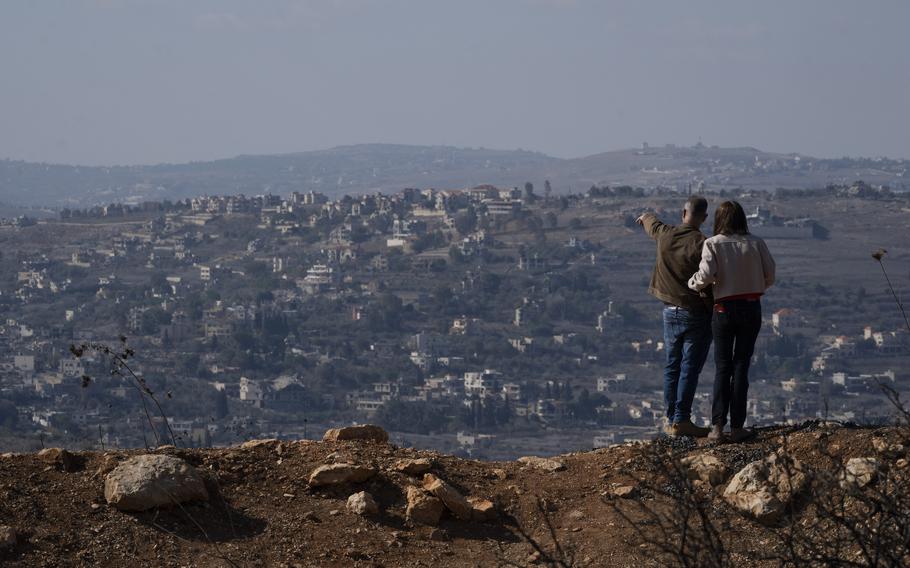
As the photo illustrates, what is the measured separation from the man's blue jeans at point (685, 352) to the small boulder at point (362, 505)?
169 centimetres

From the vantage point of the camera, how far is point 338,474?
4969 millimetres

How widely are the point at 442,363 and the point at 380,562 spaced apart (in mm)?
55689

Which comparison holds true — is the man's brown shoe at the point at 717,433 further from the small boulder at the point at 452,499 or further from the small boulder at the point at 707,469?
the small boulder at the point at 452,499

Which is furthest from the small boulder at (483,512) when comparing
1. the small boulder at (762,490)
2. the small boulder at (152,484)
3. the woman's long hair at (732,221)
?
the woman's long hair at (732,221)

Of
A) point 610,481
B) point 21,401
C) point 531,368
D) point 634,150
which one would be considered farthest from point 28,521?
point 634,150

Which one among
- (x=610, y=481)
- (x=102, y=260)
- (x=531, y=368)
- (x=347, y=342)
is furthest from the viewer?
(x=102, y=260)

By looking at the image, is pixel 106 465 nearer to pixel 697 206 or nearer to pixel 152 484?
pixel 152 484

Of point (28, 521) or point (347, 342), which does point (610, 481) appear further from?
point (347, 342)

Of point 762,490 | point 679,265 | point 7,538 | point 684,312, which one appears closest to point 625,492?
point 762,490

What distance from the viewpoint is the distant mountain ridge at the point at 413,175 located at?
478 ft

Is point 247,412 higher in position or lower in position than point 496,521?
lower

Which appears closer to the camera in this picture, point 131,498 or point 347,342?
point 131,498

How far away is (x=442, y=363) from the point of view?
6000cm

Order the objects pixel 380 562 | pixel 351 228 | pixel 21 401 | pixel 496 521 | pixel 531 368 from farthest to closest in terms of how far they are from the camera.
A: pixel 351 228 < pixel 531 368 < pixel 21 401 < pixel 496 521 < pixel 380 562
